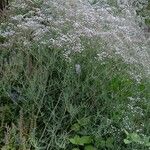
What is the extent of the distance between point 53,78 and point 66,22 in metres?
0.62

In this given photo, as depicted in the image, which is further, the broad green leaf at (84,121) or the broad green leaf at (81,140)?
the broad green leaf at (84,121)

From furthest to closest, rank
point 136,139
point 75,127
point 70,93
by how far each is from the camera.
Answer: point 70,93, point 75,127, point 136,139

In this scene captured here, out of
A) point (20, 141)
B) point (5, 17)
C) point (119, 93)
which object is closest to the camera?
point (20, 141)

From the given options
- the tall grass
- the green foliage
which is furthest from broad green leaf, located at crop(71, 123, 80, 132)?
the green foliage

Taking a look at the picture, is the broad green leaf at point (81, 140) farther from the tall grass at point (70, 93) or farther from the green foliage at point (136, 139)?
the green foliage at point (136, 139)

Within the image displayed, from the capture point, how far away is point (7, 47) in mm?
3848

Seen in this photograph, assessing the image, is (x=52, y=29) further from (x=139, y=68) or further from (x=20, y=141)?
(x=20, y=141)

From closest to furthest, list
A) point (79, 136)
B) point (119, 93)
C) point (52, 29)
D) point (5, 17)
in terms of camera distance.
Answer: point (79, 136)
point (119, 93)
point (52, 29)
point (5, 17)

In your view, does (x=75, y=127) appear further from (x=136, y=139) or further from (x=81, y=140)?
(x=136, y=139)

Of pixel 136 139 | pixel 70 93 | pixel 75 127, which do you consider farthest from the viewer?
pixel 70 93

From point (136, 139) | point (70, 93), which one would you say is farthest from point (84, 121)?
point (136, 139)

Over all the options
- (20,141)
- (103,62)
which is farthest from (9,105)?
(103,62)

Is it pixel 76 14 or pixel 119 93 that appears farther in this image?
pixel 76 14

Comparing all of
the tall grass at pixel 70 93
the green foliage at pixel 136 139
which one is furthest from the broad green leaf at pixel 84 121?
the green foliage at pixel 136 139
